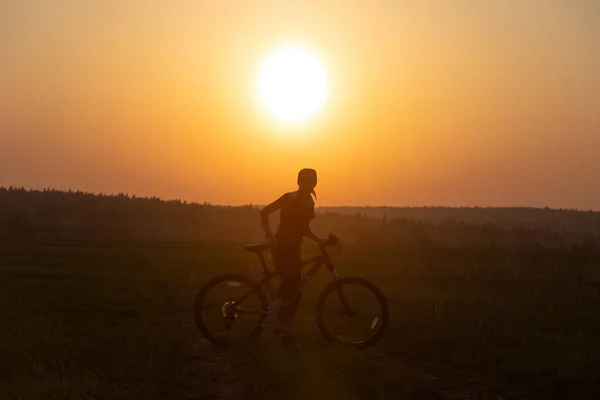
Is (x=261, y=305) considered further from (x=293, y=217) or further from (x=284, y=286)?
(x=293, y=217)

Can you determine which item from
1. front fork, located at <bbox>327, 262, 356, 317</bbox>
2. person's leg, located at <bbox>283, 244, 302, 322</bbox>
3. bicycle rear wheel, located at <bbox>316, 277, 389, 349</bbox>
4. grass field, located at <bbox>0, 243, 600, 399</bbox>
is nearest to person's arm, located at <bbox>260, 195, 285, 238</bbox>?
person's leg, located at <bbox>283, 244, 302, 322</bbox>

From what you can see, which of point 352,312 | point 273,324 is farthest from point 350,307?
point 273,324

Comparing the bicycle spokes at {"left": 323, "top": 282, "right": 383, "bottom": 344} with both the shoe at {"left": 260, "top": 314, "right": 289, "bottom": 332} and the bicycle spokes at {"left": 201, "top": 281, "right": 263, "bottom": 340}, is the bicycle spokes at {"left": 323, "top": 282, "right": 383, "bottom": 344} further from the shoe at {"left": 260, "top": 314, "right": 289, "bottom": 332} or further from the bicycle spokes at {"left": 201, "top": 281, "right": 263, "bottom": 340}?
the bicycle spokes at {"left": 201, "top": 281, "right": 263, "bottom": 340}

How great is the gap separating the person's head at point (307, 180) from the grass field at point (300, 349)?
7.86ft

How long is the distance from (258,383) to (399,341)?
12.6ft

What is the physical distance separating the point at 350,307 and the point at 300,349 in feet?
3.17

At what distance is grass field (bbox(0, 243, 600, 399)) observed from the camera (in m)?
8.63

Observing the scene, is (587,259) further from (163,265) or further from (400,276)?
(163,265)

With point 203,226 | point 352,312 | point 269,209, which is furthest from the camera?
point 203,226

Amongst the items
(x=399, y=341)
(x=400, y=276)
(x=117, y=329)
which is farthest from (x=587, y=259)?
(x=117, y=329)

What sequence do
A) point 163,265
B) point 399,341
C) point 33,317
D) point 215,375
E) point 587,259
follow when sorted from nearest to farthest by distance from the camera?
point 215,375
point 399,341
point 33,317
point 163,265
point 587,259

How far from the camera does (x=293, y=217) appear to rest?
1109cm

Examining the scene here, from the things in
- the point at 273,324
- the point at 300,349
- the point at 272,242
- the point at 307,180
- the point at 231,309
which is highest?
the point at 307,180

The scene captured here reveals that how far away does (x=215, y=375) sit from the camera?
948cm
